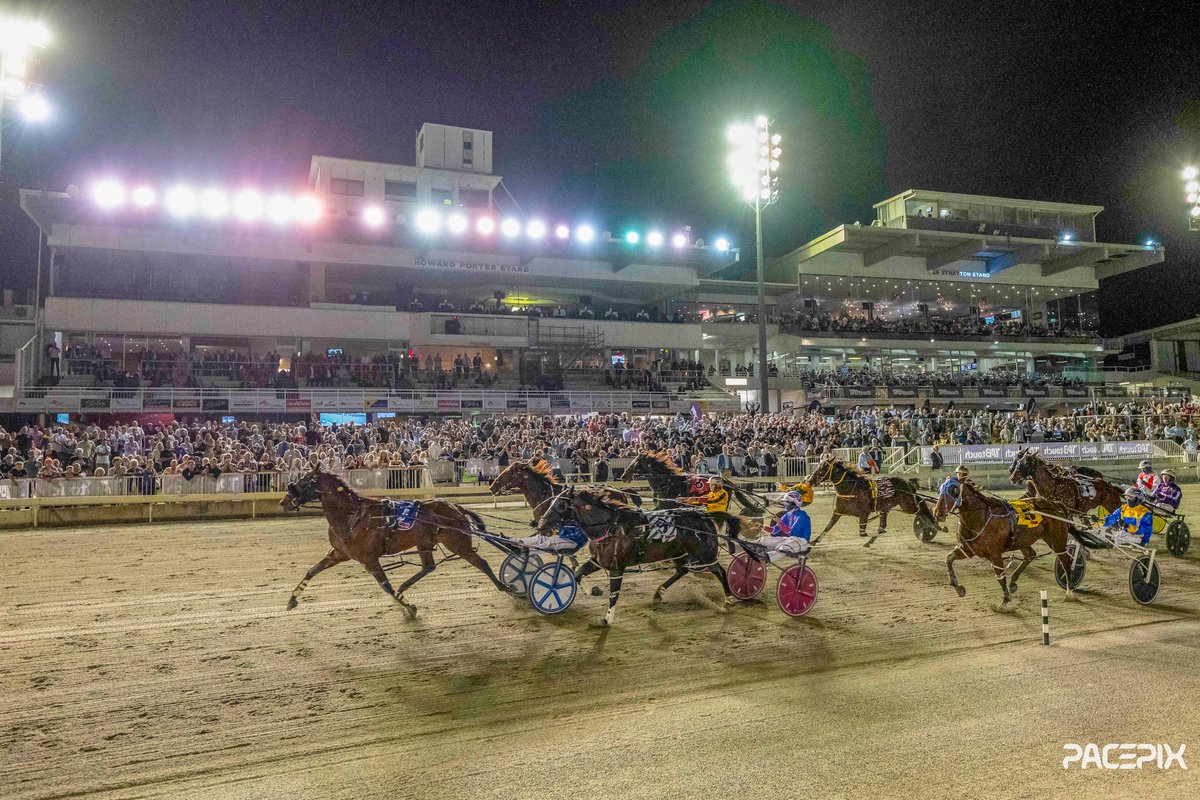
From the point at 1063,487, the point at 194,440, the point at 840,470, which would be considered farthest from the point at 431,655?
the point at 194,440

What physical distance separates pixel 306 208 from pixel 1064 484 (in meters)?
33.2

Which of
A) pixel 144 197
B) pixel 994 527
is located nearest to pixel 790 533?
pixel 994 527

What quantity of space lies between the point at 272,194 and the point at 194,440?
17.6 m

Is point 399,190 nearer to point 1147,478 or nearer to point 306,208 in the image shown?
point 306,208

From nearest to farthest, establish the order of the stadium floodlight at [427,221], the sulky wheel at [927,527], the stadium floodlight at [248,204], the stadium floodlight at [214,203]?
the sulky wheel at [927,527]
the stadium floodlight at [214,203]
the stadium floodlight at [248,204]
the stadium floodlight at [427,221]

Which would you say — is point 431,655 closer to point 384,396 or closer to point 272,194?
point 384,396

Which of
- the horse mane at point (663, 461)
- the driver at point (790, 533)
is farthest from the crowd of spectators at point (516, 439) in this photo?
the driver at point (790, 533)

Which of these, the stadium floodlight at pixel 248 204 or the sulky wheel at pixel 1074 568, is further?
the stadium floodlight at pixel 248 204

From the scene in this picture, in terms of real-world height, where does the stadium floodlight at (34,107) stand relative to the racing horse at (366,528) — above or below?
above

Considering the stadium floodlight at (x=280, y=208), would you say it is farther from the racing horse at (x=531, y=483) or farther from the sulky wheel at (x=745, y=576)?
the sulky wheel at (x=745, y=576)

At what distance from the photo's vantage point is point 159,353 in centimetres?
3022

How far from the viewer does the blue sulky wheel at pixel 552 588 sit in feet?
26.2

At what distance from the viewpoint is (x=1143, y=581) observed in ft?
29.0

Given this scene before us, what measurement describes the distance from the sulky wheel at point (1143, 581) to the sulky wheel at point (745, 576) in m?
4.75
